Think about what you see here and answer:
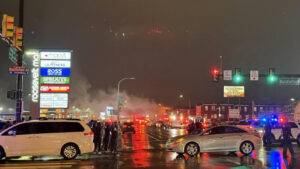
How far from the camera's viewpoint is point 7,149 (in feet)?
72.1

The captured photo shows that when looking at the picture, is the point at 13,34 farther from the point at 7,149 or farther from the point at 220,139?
the point at 220,139

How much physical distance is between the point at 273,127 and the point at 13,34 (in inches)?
741

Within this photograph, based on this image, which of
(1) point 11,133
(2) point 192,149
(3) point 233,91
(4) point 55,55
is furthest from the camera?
(3) point 233,91

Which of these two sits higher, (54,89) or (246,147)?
(54,89)

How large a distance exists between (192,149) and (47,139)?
684 centimetres

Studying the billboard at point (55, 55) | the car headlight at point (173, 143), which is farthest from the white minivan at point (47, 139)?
the billboard at point (55, 55)

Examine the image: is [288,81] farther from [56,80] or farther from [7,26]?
[7,26]

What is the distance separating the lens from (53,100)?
150ft

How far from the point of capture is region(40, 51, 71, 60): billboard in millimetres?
44656

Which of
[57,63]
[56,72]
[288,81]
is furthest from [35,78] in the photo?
[288,81]

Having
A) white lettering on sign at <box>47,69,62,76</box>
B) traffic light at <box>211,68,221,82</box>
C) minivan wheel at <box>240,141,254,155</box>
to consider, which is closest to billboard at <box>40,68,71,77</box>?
white lettering on sign at <box>47,69,62,76</box>

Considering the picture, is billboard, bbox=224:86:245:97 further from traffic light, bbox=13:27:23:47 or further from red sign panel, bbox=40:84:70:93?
traffic light, bbox=13:27:23:47

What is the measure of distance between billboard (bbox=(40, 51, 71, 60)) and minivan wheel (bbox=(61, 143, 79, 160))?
912 inches

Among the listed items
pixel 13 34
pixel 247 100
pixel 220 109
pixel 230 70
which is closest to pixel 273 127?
pixel 230 70
